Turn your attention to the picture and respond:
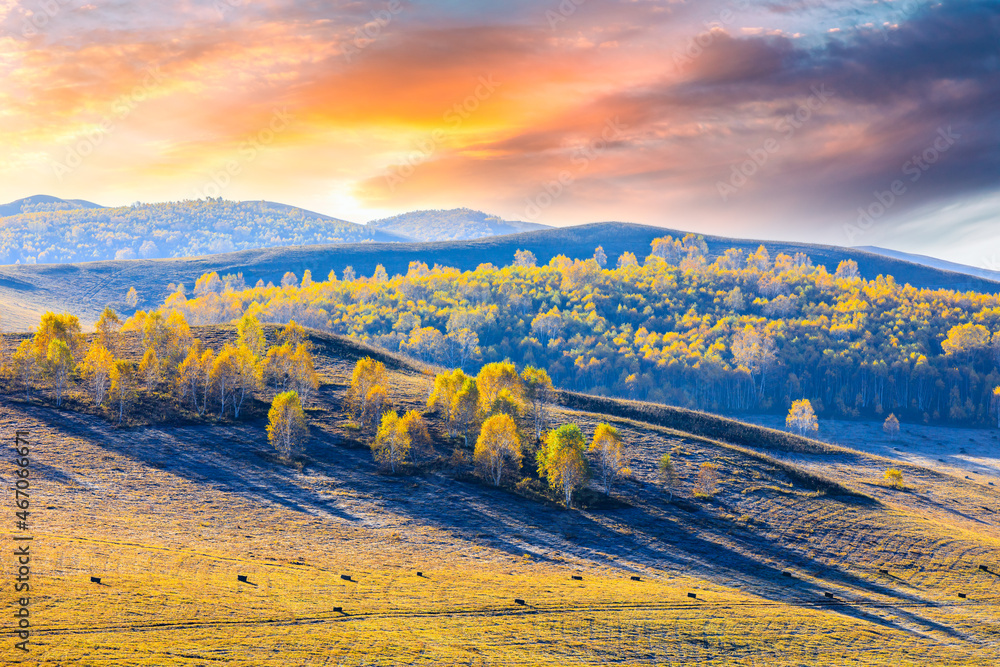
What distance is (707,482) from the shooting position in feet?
295

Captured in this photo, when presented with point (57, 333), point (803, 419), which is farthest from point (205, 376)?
point (803, 419)

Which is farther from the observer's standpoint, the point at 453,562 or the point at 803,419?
the point at 803,419

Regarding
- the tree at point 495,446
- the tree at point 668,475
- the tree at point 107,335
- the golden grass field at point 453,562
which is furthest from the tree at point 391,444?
the tree at point 107,335

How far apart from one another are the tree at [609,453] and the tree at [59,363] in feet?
264

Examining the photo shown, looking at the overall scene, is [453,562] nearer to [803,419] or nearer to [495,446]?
[495,446]

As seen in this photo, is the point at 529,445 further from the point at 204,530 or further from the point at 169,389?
the point at 169,389

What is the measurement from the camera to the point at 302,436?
303ft

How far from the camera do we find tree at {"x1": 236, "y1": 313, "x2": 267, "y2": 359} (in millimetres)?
124500

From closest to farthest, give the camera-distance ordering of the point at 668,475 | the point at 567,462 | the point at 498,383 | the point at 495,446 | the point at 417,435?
the point at 567,462 → the point at 668,475 → the point at 495,446 → the point at 417,435 → the point at 498,383

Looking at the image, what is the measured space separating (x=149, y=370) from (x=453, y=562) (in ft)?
219

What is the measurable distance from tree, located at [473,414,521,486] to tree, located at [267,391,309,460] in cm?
2559

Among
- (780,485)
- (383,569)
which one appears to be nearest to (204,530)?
(383,569)

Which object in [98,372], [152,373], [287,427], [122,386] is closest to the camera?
[287,427]

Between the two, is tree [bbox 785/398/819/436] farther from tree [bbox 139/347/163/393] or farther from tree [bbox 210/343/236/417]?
tree [bbox 139/347/163/393]
